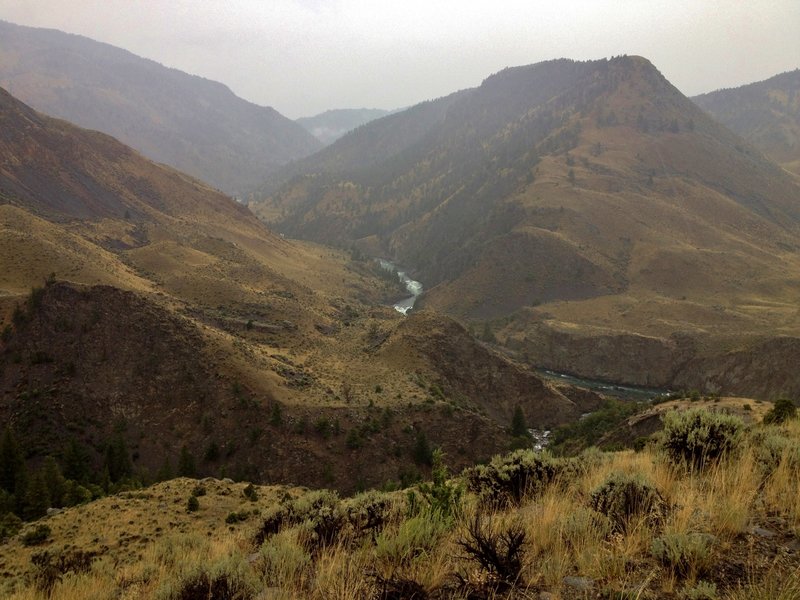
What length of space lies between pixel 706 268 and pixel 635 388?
4234cm

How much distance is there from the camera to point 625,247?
12650 cm

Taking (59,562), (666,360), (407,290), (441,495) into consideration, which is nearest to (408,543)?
(441,495)

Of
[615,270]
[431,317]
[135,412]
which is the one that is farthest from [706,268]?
[135,412]

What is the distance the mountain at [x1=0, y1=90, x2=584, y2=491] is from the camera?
4303cm

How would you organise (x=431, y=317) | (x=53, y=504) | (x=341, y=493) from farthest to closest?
(x=431, y=317) < (x=341, y=493) < (x=53, y=504)

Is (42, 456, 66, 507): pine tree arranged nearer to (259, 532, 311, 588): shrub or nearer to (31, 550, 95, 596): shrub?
(31, 550, 95, 596): shrub

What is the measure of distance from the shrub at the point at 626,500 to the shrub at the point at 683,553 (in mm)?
797

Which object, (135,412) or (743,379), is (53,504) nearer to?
(135,412)

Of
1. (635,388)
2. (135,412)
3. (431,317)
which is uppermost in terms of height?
(431,317)

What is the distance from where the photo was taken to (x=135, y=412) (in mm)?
46031

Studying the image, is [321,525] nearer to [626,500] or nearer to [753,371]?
[626,500]

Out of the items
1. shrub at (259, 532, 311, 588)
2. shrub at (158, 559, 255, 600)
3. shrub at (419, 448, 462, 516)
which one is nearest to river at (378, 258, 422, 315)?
shrub at (419, 448, 462, 516)

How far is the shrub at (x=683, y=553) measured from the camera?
5.30 m

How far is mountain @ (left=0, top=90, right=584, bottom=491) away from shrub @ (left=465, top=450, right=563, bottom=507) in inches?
1308
